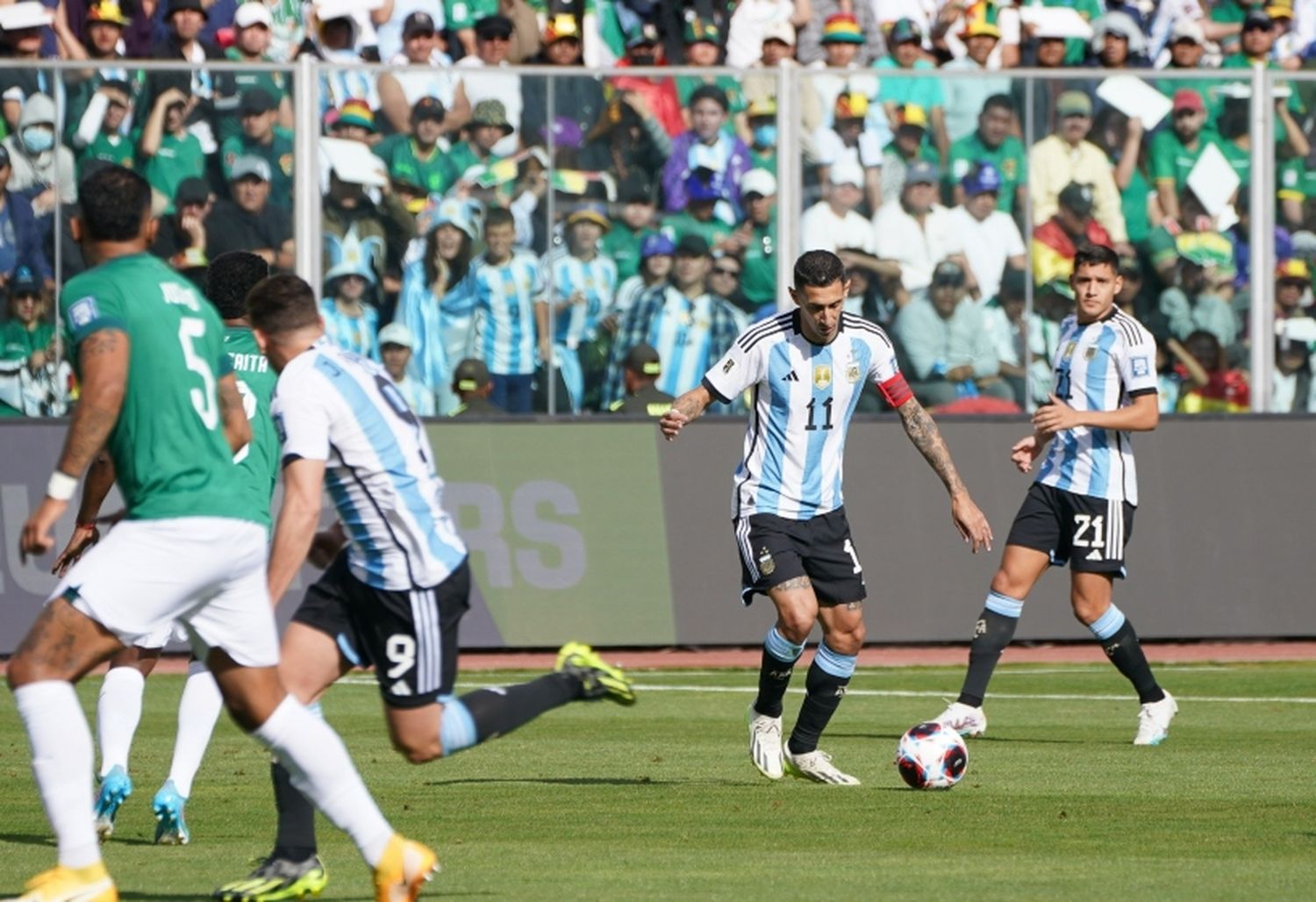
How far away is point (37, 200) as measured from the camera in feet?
55.0

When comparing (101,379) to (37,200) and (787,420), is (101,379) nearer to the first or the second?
(787,420)

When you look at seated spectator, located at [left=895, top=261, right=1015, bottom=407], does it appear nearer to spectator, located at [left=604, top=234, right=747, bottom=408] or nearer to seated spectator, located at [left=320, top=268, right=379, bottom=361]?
spectator, located at [left=604, top=234, right=747, bottom=408]

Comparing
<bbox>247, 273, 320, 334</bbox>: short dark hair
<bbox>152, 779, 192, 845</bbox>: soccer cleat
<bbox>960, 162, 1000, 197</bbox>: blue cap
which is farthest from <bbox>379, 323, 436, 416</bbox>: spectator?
<bbox>247, 273, 320, 334</bbox>: short dark hair

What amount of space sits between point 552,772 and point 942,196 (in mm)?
8138

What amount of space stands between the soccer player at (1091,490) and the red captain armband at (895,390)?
1.59 m

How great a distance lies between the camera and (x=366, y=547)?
7.47 m

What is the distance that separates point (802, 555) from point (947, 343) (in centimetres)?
756

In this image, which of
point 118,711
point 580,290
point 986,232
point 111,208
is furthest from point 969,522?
point 986,232

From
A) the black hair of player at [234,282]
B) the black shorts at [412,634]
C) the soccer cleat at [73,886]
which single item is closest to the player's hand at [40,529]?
the soccer cleat at [73,886]

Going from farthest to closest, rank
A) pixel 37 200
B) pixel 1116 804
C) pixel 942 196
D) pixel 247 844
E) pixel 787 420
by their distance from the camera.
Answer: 1. pixel 942 196
2. pixel 37 200
3. pixel 787 420
4. pixel 1116 804
5. pixel 247 844

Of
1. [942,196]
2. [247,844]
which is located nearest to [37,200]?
[942,196]

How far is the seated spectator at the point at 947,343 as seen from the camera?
1786 centimetres

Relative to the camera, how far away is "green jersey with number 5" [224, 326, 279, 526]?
890 cm

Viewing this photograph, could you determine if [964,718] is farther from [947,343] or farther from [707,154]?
[707,154]
